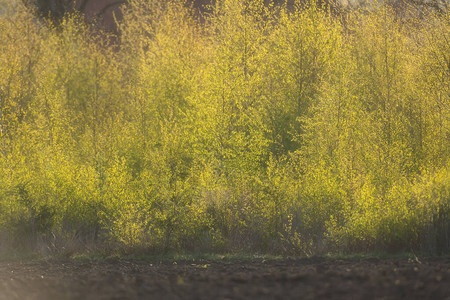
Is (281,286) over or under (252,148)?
under

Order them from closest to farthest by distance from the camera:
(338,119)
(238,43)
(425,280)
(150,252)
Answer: (425,280)
(150,252)
(338,119)
(238,43)

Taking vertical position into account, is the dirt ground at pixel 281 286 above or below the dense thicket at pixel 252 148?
below

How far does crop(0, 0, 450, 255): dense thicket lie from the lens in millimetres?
15898

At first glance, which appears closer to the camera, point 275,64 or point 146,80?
point 275,64

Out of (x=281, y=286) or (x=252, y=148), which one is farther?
(x=252, y=148)

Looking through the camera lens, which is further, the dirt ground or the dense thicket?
the dense thicket

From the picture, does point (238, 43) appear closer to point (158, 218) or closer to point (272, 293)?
point (158, 218)

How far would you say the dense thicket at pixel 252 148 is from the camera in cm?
1590

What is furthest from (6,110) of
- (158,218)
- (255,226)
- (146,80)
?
(255,226)

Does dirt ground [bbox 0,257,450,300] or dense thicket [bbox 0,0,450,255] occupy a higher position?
dense thicket [bbox 0,0,450,255]

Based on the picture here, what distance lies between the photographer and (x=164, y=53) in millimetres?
26609

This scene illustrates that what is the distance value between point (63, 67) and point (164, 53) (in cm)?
880

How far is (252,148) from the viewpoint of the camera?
2022cm

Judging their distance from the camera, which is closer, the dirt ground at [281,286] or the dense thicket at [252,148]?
the dirt ground at [281,286]
